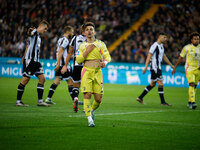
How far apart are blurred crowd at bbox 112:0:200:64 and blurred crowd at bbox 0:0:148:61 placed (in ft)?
7.61

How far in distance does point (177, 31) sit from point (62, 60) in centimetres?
1503

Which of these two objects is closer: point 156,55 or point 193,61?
point 193,61

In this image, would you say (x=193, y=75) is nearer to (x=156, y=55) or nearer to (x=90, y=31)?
(x=156, y=55)

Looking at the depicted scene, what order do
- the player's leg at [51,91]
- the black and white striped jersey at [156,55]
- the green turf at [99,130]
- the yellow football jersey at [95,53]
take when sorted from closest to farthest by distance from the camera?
1. the green turf at [99,130]
2. the yellow football jersey at [95,53]
3. the player's leg at [51,91]
4. the black and white striped jersey at [156,55]

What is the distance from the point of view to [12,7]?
113 feet

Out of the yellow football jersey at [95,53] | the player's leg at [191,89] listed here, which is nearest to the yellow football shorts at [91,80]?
the yellow football jersey at [95,53]

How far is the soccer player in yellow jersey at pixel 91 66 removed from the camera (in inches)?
328

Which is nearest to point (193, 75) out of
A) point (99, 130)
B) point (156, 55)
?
point (156, 55)

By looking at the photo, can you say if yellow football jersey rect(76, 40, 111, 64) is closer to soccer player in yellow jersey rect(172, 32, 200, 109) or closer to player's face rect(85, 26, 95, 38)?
player's face rect(85, 26, 95, 38)

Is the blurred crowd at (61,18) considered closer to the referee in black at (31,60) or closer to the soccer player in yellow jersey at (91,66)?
the referee in black at (31,60)

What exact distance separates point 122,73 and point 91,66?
1648 centimetres

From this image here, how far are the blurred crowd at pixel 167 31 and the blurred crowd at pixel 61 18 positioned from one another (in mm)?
2321

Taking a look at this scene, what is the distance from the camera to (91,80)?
840 cm

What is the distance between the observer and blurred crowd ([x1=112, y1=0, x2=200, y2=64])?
25578mm
